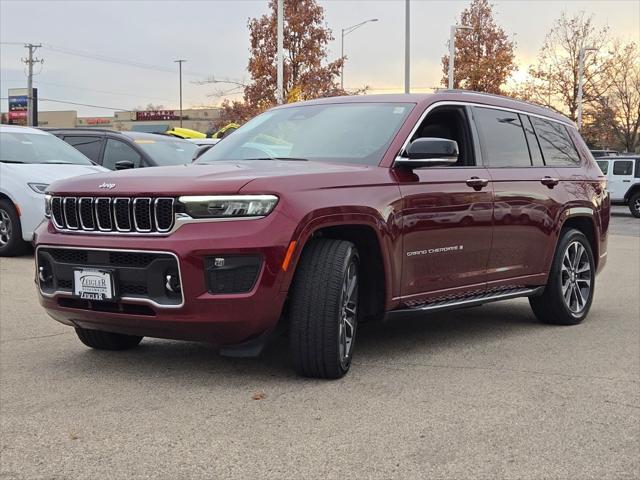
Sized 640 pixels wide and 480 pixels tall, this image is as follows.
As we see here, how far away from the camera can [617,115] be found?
5128 cm

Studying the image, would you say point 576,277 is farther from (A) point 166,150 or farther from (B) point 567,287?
(A) point 166,150

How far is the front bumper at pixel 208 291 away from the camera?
4.23 metres

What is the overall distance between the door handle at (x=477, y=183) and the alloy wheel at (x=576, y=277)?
1451mm

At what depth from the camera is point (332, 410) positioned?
4.14 meters

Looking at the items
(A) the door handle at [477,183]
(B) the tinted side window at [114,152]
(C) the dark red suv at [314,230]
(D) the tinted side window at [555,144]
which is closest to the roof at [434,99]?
(C) the dark red suv at [314,230]

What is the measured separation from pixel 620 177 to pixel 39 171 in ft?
66.8

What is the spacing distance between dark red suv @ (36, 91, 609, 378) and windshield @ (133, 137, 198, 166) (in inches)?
264

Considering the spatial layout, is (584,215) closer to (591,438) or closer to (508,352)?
(508,352)

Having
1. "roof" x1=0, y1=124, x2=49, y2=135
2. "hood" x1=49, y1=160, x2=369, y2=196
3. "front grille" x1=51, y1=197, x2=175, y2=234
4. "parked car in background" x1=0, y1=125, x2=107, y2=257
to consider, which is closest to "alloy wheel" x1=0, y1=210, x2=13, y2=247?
"parked car in background" x1=0, y1=125, x2=107, y2=257

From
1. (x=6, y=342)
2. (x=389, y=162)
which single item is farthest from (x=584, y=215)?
(x=6, y=342)

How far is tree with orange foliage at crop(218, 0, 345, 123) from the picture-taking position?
33406mm

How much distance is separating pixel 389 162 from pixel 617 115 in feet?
164

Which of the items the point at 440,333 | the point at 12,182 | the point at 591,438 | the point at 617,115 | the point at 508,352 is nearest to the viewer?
the point at 591,438

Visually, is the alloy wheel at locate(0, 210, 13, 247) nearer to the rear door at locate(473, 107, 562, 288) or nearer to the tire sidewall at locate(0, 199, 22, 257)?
the tire sidewall at locate(0, 199, 22, 257)
